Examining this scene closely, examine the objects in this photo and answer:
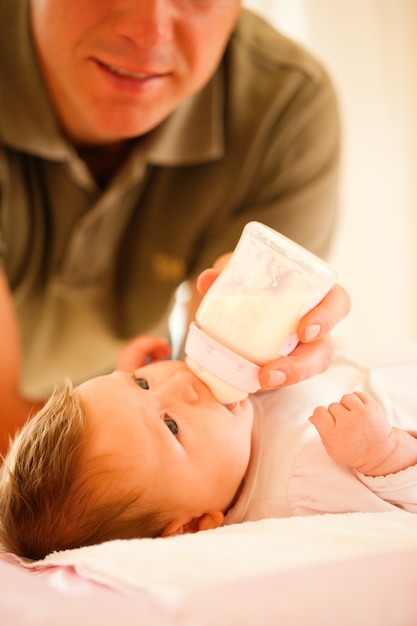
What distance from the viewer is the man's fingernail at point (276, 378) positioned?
0.81 metres

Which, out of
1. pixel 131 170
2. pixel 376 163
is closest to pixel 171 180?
pixel 131 170

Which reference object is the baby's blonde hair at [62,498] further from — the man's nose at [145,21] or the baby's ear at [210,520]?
the man's nose at [145,21]

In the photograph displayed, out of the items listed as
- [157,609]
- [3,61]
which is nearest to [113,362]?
[3,61]

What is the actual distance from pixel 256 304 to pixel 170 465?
23 centimetres

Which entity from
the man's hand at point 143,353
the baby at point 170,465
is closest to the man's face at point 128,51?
the man's hand at point 143,353

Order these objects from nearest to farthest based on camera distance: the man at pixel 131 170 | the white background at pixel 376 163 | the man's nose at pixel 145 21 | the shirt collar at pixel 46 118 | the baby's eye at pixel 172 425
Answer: the baby's eye at pixel 172 425 → the man's nose at pixel 145 21 → the man at pixel 131 170 → the shirt collar at pixel 46 118 → the white background at pixel 376 163

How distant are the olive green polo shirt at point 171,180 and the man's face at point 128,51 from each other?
0.38 feet

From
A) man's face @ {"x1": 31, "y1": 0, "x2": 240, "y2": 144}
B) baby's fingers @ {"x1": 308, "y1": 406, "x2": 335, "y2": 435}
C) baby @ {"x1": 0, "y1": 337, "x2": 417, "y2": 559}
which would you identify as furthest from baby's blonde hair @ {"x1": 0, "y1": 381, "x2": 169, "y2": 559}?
man's face @ {"x1": 31, "y1": 0, "x2": 240, "y2": 144}

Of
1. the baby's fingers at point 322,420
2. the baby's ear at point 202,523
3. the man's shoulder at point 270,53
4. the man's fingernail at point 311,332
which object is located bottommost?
the baby's ear at point 202,523

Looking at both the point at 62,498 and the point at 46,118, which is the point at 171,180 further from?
the point at 62,498

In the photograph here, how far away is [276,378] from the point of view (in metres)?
0.81

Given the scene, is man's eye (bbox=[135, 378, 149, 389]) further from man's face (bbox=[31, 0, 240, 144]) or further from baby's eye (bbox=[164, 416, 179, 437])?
man's face (bbox=[31, 0, 240, 144])

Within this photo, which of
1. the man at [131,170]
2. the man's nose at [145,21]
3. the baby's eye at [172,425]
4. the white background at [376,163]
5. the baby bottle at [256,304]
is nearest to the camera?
the baby bottle at [256,304]

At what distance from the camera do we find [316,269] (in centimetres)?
79
